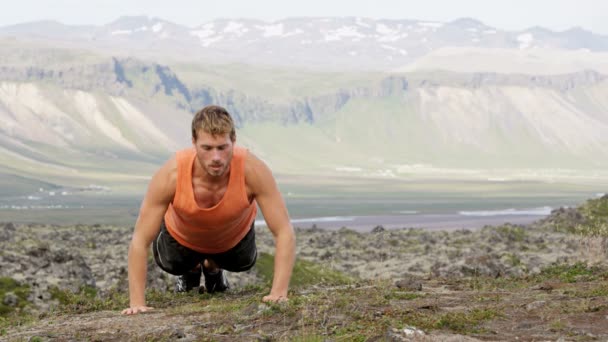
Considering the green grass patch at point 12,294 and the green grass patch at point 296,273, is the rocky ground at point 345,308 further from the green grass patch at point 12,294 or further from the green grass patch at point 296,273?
the green grass patch at point 296,273

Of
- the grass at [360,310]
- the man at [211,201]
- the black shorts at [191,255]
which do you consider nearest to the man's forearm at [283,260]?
the man at [211,201]

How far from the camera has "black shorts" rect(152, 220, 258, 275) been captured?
12.3 m

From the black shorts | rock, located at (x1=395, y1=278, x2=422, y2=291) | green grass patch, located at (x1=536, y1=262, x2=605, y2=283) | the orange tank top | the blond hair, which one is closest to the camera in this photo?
the blond hair

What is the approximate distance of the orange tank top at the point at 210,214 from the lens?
35.3 ft

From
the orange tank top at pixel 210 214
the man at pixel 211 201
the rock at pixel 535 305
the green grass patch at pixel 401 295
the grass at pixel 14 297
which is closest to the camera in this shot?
the man at pixel 211 201

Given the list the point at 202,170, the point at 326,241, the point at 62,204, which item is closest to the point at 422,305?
the point at 202,170

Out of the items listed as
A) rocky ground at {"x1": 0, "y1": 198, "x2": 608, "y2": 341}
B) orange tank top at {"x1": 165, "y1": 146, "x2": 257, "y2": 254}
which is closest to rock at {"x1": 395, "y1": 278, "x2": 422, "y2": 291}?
rocky ground at {"x1": 0, "y1": 198, "x2": 608, "y2": 341}

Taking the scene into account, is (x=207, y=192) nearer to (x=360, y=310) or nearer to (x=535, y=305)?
(x=360, y=310)

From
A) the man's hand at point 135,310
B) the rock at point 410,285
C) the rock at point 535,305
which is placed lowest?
the man's hand at point 135,310

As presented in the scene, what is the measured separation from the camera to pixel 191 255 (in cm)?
1238

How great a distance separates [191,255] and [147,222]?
4.38 ft

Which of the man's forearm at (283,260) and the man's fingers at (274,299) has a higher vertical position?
the man's forearm at (283,260)

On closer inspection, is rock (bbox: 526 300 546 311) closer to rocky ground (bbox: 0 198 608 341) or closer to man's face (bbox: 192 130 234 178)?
rocky ground (bbox: 0 198 608 341)

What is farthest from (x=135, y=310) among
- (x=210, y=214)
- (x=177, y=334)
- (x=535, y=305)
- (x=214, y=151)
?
(x=535, y=305)
